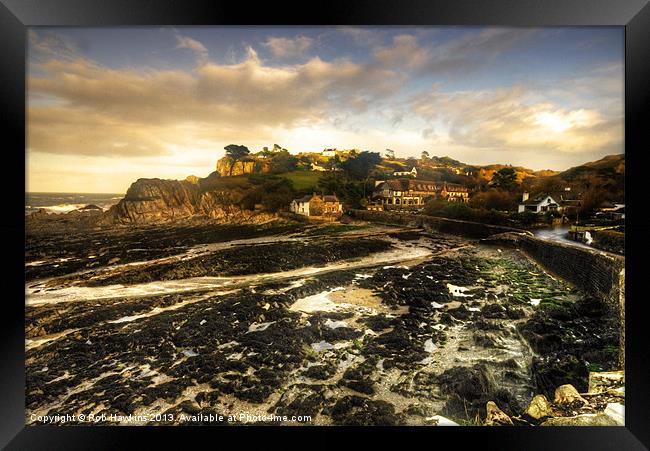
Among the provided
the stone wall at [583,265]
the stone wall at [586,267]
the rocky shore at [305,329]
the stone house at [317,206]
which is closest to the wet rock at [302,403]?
the rocky shore at [305,329]

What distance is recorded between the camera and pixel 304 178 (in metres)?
2.52

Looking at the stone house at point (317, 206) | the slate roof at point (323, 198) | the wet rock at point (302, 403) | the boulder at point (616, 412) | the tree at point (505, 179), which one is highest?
the tree at point (505, 179)

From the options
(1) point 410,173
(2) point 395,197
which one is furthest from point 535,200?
(2) point 395,197

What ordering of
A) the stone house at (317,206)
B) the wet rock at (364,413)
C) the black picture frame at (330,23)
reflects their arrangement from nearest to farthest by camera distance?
1. the black picture frame at (330,23)
2. the wet rock at (364,413)
3. the stone house at (317,206)

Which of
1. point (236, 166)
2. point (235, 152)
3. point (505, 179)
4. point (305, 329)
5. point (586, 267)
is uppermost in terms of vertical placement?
point (235, 152)

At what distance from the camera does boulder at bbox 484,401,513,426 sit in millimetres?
2211

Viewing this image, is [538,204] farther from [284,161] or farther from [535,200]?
[284,161]

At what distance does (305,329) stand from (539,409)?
225 cm

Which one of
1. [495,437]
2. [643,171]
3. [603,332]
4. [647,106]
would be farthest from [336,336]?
[647,106]

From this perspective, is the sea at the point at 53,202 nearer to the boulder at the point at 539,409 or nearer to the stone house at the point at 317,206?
the stone house at the point at 317,206

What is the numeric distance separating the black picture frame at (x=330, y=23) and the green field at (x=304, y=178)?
1290 millimetres

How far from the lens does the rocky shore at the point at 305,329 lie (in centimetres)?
221

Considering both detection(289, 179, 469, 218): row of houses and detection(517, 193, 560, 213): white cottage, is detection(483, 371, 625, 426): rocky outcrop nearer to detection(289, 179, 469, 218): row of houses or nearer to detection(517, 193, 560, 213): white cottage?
detection(517, 193, 560, 213): white cottage

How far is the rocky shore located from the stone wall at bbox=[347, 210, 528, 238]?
108mm
